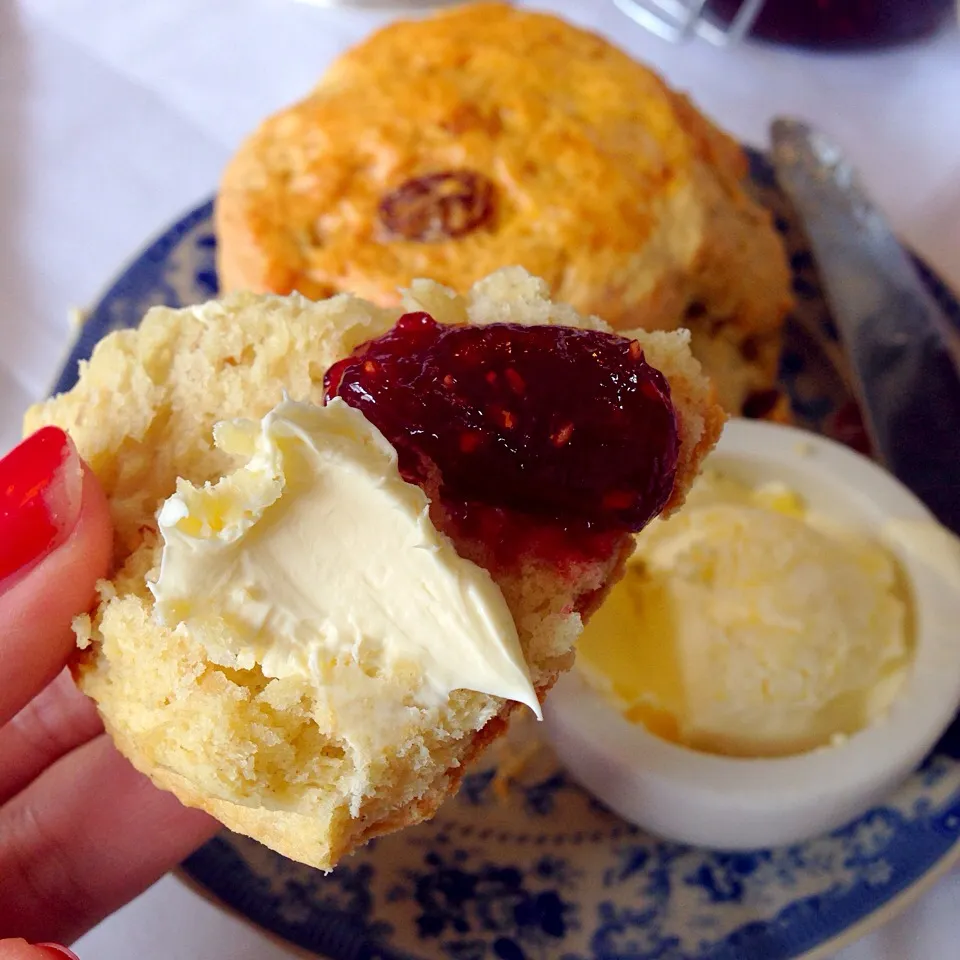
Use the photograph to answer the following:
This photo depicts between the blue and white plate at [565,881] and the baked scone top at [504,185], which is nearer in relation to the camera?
the blue and white plate at [565,881]

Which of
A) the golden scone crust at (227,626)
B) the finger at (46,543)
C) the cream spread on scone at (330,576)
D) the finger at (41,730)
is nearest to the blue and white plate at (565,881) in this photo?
the finger at (41,730)

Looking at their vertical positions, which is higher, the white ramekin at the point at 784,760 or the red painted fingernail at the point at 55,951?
the white ramekin at the point at 784,760

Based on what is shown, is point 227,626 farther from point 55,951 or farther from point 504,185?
point 504,185

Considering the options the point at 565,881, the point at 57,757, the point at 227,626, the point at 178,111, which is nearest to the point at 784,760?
the point at 565,881

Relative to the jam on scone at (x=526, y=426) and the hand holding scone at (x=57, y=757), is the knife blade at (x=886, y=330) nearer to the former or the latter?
the jam on scone at (x=526, y=426)

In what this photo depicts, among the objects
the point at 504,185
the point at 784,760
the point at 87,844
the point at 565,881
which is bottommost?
the point at 87,844

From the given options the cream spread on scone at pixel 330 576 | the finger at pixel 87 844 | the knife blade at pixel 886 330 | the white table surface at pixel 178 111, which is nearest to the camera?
the cream spread on scone at pixel 330 576

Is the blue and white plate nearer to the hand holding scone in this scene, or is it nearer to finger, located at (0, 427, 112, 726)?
the hand holding scone

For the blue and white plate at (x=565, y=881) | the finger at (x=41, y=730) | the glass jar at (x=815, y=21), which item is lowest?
the finger at (x=41, y=730)
